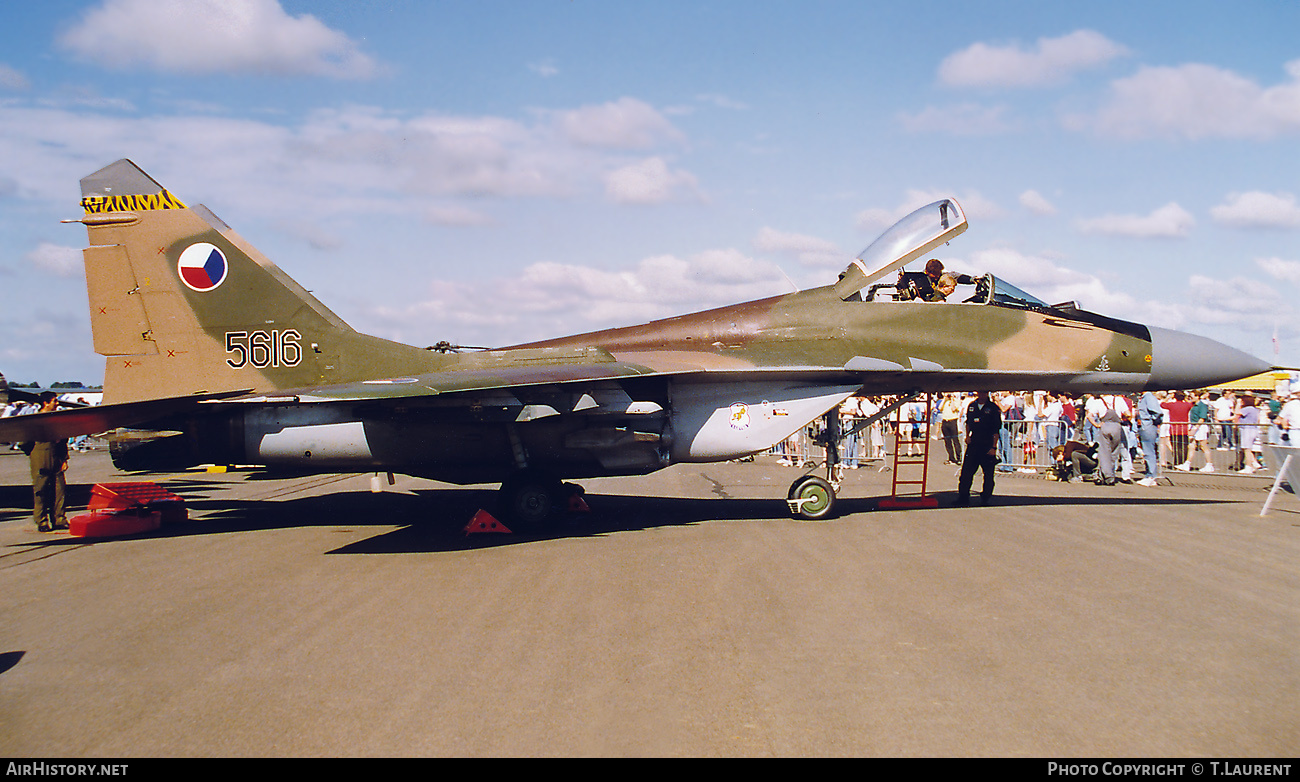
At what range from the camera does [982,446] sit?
39.1 feet

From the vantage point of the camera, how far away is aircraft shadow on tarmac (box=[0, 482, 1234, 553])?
31.2 ft

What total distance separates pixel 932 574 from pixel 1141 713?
10.2 feet

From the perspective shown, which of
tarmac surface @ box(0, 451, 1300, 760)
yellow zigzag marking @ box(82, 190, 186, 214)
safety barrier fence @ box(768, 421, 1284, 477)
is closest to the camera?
tarmac surface @ box(0, 451, 1300, 760)

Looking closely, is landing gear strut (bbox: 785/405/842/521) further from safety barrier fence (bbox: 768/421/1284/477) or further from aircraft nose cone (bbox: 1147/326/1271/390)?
safety barrier fence (bbox: 768/421/1284/477)

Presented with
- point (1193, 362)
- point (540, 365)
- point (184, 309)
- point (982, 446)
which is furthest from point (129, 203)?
point (1193, 362)

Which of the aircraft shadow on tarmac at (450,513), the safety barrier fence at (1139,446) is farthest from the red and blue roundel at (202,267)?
the safety barrier fence at (1139,446)

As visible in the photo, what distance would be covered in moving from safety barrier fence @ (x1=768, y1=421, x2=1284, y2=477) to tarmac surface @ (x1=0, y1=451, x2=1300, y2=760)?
834cm

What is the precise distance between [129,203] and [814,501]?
9682 millimetres

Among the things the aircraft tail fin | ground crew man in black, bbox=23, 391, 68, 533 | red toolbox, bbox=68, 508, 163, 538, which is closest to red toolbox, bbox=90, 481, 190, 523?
red toolbox, bbox=68, 508, 163, 538

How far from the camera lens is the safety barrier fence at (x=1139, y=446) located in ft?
58.0

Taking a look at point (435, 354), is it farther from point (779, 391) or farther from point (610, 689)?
point (610, 689)

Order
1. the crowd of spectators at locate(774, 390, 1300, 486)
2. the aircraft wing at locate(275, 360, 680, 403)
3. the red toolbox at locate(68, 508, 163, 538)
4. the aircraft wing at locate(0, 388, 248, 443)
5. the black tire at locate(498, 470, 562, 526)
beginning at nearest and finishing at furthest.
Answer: the aircraft wing at locate(275, 360, 680, 403)
the aircraft wing at locate(0, 388, 248, 443)
the black tire at locate(498, 470, 562, 526)
the red toolbox at locate(68, 508, 163, 538)
the crowd of spectators at locate(774, 390, 1300, 486)

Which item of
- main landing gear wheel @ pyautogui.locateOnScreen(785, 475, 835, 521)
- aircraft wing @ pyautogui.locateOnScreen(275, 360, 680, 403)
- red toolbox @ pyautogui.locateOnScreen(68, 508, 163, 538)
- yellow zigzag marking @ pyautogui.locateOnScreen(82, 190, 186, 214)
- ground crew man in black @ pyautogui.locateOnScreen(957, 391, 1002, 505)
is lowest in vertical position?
red toolbox @ pyautogui.locateOnScreen(68, 508, 163, 538)
